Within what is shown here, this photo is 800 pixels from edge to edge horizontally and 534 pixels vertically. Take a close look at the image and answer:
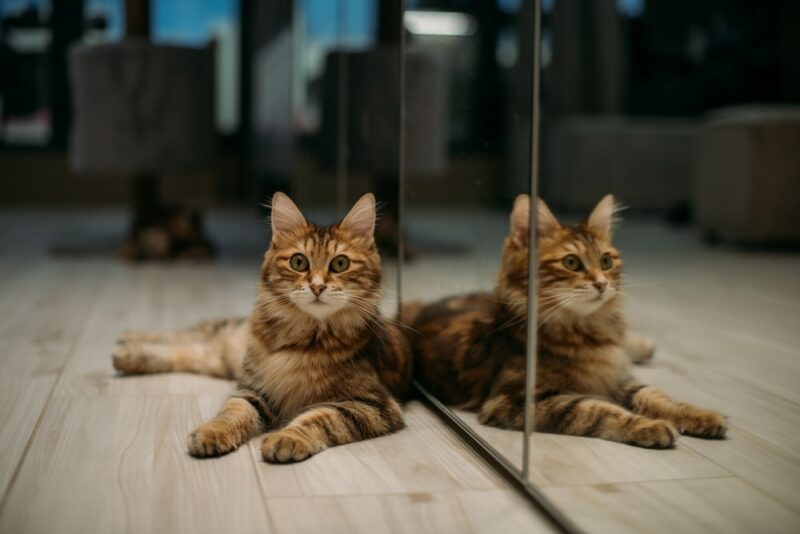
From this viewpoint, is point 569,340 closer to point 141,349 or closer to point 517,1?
point 517,1

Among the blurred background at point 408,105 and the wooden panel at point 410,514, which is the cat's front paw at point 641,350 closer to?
the blurred background at point 408,105

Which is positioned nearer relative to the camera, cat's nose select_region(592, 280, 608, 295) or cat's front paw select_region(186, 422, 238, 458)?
cat's front paw select_region(186, 422, 238, 458)

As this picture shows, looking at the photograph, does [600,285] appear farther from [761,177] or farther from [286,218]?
[761,177]

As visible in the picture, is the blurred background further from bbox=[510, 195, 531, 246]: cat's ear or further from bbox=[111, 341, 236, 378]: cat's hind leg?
bbox=[111, 341, 236, 378]: cat's hind leg

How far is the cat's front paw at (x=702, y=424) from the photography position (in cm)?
173

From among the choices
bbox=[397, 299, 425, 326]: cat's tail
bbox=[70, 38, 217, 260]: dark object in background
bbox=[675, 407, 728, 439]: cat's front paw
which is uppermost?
bbox=[70, 38, 217, 260]: dark object in background

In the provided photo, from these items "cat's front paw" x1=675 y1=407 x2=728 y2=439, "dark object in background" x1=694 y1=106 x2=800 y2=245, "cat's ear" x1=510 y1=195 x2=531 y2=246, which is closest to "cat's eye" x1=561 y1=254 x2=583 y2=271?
"cat's ear" x1=510 y1=195 x2=531 y2=246

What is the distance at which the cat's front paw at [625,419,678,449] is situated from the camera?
1.62 meters

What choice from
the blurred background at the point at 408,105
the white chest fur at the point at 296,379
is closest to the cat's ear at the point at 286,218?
the white chest fur at the point at 296,379

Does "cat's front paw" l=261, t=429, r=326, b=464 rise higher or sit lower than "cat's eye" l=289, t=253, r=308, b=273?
lower

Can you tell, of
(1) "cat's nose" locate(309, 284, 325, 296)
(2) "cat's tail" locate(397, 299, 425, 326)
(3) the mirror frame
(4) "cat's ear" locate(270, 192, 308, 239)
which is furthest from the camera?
(2) "cat's tail" locate(397, 299, 425, 326)

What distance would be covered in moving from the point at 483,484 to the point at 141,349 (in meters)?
1.02

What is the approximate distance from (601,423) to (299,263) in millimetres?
627

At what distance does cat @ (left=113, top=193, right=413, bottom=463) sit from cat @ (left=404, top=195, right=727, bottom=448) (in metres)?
0.18
